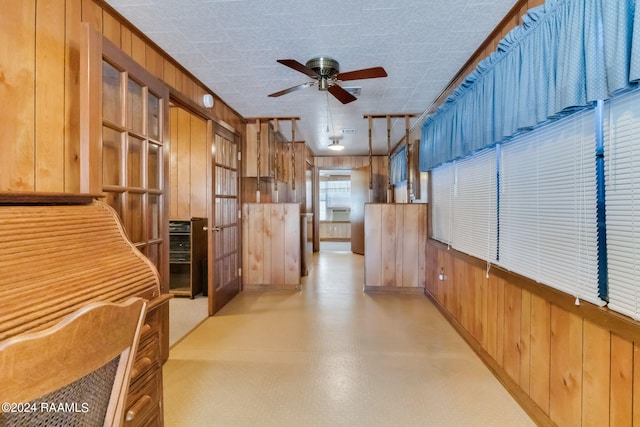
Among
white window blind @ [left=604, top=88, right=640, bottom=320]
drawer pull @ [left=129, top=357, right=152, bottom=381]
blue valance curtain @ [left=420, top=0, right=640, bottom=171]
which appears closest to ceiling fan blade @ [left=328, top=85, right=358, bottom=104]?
blue valance curtain @ [left=420, top=0, right=640, bottom=171]

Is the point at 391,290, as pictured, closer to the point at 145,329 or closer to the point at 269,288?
the point at 269,288

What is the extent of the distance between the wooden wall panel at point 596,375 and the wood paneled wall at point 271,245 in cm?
329

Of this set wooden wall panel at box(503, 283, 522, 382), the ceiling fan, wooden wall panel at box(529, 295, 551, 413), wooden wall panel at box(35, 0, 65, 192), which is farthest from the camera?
the ceiling fan

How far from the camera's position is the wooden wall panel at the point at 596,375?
1258 mm

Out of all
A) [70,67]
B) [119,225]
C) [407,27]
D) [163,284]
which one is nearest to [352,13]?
→ [407,27]

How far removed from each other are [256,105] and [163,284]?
97.8 inches

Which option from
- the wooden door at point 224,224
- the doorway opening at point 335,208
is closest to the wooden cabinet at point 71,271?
the wooden door at point 224,224

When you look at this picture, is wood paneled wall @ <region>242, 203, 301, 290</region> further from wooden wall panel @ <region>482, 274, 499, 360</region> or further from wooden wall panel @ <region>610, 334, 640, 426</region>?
wooden wall panel @ <region>610, 334, 640, 426</region>

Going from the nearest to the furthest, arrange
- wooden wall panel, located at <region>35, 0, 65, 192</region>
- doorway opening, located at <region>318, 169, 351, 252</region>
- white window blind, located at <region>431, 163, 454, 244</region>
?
wooden wall panel, located at <region>35, 0, 65, 192</region> → white window blind, located at <region>431, 163, 454, 244</region> → doorway opening, located at <region>318, 169, 351, 252</region>

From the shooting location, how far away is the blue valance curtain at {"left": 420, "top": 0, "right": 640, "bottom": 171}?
3.70ft

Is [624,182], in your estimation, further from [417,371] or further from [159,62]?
[159,62]

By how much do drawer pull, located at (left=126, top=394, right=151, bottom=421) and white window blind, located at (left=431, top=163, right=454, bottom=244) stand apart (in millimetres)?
2829

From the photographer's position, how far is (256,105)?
12.5 feet

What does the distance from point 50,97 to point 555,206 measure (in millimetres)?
2606
